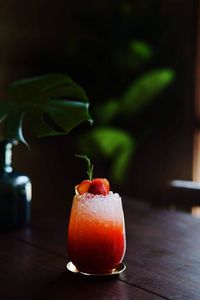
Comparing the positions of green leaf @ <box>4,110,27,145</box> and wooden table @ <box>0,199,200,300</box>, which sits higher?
green leaf @ <box>4,110,27,145</box>

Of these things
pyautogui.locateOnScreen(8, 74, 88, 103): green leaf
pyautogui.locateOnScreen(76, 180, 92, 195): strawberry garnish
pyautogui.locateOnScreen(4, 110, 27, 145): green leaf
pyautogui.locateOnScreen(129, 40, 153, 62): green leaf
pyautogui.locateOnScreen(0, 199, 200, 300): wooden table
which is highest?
pyautogui.locateOnScreen(129, 40, 153, 62): green leaf

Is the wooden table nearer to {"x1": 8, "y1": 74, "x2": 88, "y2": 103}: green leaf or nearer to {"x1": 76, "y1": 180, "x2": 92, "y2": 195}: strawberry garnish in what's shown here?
{"x1": 76, "y1": 180, "x2": 92, "y2": 195}: strawberry garnish

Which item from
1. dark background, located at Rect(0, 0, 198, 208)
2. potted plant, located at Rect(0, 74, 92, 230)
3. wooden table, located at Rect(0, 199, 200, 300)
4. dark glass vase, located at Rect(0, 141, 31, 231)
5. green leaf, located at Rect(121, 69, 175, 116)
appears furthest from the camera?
dark background, located at Rect(0, 0, 198, 208)

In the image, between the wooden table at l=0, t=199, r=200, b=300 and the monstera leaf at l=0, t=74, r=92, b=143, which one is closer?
the wooden table at l=0, t=199, r=200, b=300

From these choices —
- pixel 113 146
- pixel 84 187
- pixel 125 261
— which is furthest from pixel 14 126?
pixel 113 146

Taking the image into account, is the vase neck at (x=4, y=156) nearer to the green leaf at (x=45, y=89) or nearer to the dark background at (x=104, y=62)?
the green leaf at (x=45, y=89)

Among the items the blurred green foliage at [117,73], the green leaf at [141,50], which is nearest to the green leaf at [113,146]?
the blurred green foliage at [117,73]

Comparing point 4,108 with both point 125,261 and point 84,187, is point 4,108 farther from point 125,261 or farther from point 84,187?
point 125,261

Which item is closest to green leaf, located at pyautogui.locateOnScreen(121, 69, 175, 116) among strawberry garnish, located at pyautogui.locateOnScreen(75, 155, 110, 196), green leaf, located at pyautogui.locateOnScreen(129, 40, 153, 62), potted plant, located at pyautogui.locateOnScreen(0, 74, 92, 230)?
green leaf, located at pyautogui.locateOnScreen(129, 40, 153, 62)
